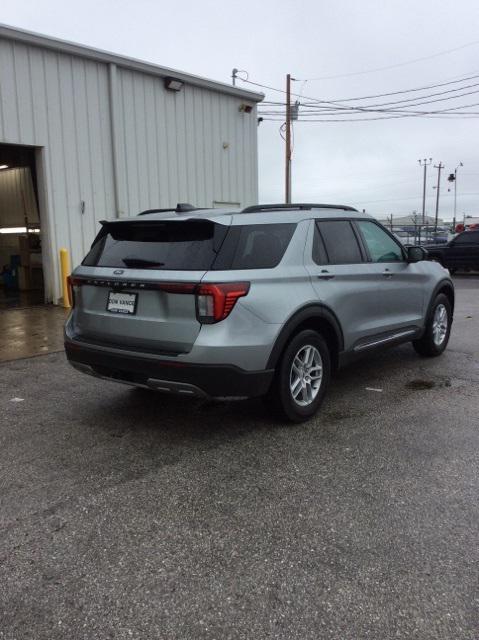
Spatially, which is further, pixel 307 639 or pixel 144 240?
pixel 144 240

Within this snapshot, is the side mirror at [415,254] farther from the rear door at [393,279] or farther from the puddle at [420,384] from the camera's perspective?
the puddle at [420,384]

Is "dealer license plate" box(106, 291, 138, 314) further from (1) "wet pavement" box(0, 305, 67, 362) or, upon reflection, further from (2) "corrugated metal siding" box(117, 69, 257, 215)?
(2) "corrugated metal siding" box(117, 69, 257, 215)

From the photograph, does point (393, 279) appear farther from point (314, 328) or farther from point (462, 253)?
point (462, 253)

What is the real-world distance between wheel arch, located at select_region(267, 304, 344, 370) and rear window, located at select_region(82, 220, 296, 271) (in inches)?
18.6

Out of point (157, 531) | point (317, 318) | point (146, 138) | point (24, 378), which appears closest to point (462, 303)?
point (146, 138)

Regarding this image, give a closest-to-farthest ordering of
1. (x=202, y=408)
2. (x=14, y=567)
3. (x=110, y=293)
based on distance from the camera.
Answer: (x=14, y=567), (x=110, y=293), (x=202, y=408)

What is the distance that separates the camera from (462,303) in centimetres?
1244

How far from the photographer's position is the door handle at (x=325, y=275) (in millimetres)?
4656

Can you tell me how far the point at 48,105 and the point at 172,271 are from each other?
7.92 metres

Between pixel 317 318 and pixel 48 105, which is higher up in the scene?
pixel 48 105

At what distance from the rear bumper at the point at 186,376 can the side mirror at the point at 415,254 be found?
2.78 m

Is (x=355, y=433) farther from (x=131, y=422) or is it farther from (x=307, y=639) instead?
(x=307, y=639)

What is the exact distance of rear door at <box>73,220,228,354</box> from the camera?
3900mm

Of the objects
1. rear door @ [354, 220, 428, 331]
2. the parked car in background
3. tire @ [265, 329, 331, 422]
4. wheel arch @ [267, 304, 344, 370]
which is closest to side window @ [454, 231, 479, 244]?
the parked car in background
